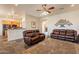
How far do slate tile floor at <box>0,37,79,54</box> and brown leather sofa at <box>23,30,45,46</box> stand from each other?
11 cm

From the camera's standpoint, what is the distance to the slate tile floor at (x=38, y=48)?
102 inches

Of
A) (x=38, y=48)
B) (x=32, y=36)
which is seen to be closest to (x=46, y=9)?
(x=32, y=36)

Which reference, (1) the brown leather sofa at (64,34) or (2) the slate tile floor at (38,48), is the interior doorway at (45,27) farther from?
(2) the slate tile floor at (38,48)

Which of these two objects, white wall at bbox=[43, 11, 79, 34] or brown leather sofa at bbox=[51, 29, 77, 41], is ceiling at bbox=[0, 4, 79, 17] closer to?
white wall at bbox=[43, 11, 79, 34]

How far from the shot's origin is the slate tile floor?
2.59 m

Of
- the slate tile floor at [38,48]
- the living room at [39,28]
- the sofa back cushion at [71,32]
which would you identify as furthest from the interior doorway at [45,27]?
the sofa back cushion at [71,32]

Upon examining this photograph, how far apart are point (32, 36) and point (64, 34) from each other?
0.80 metres

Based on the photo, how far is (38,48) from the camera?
8.61 feet

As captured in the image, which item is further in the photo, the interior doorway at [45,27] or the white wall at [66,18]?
the interior doorway at [45,27]

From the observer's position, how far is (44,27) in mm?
2713

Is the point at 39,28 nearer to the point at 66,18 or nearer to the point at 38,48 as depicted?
the point at 38,48

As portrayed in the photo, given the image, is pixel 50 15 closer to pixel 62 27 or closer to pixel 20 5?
pixel 62 27
